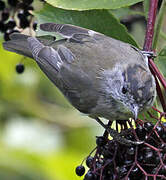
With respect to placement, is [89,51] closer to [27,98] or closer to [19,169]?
[19,169]

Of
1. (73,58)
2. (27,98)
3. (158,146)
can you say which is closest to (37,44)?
(73,58)

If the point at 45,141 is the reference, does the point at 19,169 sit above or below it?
above

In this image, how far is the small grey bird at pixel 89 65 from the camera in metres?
3.51

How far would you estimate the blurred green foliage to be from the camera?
14.8 feet

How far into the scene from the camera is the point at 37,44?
383 cm

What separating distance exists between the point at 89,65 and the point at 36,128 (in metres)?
2.38

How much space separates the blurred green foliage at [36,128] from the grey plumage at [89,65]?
105 cm

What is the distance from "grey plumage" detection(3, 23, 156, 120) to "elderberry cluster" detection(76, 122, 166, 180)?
1.39 ft

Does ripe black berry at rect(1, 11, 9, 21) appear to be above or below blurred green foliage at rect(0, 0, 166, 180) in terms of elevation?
above

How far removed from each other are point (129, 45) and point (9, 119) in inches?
109

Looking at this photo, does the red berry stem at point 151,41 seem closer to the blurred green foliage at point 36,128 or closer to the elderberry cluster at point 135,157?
the elderberry cluster at point 135,157

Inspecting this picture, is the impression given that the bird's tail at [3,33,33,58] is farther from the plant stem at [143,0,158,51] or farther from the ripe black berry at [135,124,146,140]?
the ripe black berry at [135,124,146,140]

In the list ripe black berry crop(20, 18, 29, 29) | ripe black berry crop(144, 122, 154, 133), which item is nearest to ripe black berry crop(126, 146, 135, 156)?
ripe black berry crop(144, 122, 154, 133)

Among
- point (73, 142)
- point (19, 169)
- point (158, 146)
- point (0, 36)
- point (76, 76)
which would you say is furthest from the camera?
point (73, 142)
